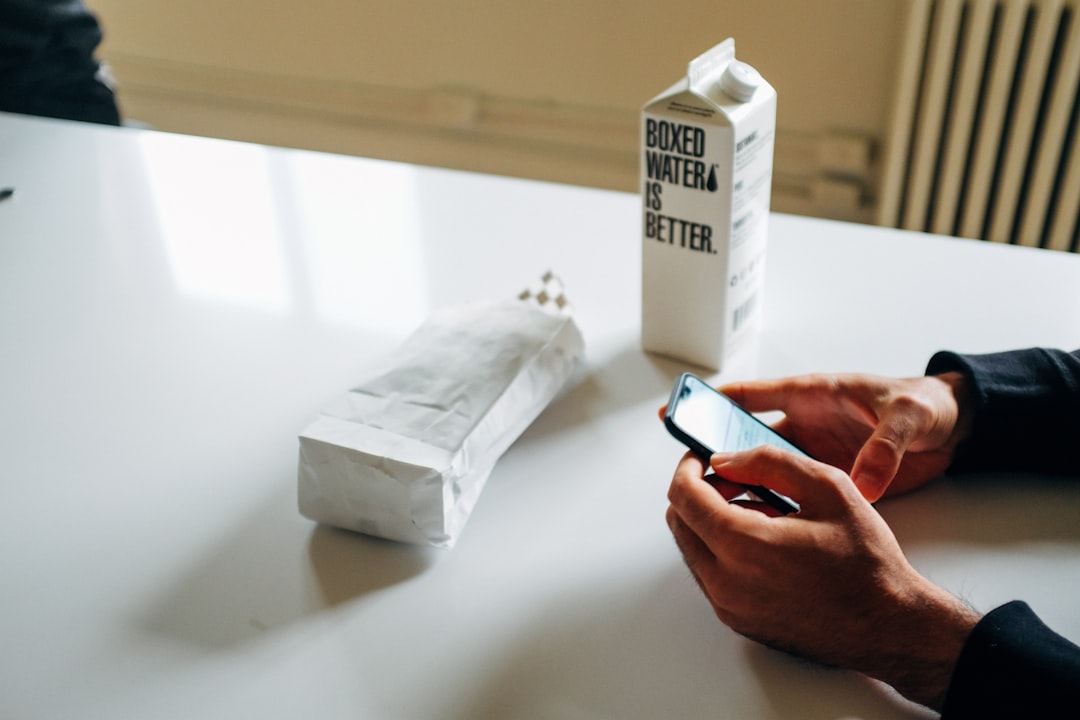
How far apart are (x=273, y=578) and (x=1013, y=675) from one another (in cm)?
46

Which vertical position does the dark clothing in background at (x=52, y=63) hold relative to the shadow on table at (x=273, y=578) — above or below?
above

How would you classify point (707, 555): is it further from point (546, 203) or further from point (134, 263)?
point (134, 263)

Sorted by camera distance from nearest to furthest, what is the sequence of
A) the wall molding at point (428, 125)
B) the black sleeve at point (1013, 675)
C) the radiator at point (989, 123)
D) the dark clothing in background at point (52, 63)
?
1. the black sleeve at point (1013, 675)
2. the dark clothing in background at point (52, 63)
3. the radiator at point (989, 123)
4. the wall molding at point (428, 125)

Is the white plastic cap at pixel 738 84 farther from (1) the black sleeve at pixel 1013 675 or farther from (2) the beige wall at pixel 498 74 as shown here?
(2) the beige wall at pixel 498 74

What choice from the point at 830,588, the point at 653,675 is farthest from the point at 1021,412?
the point at 653,675

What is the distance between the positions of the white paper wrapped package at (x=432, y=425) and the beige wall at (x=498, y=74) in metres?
1.18

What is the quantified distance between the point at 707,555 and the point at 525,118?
1.66 m

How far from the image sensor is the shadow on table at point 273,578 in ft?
2.09

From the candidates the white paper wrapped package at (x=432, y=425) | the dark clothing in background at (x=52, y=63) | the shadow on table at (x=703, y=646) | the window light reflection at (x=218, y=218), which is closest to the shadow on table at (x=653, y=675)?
the shadow on table at (x=703, y=646)

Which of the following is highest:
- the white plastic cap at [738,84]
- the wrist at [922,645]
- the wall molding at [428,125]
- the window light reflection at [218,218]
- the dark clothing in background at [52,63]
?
the white plastic cap at [738,84]

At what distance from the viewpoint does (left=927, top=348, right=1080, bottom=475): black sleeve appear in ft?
2.31

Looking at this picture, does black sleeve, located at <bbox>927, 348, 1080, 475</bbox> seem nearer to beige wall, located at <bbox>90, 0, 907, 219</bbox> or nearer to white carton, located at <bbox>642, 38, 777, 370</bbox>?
white carton, located at <bbox>642, 38, 777, 370</bbox>

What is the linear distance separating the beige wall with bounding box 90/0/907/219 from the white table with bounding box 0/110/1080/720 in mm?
857

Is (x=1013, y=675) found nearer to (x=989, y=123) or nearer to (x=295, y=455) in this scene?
(x=295, y=455)
